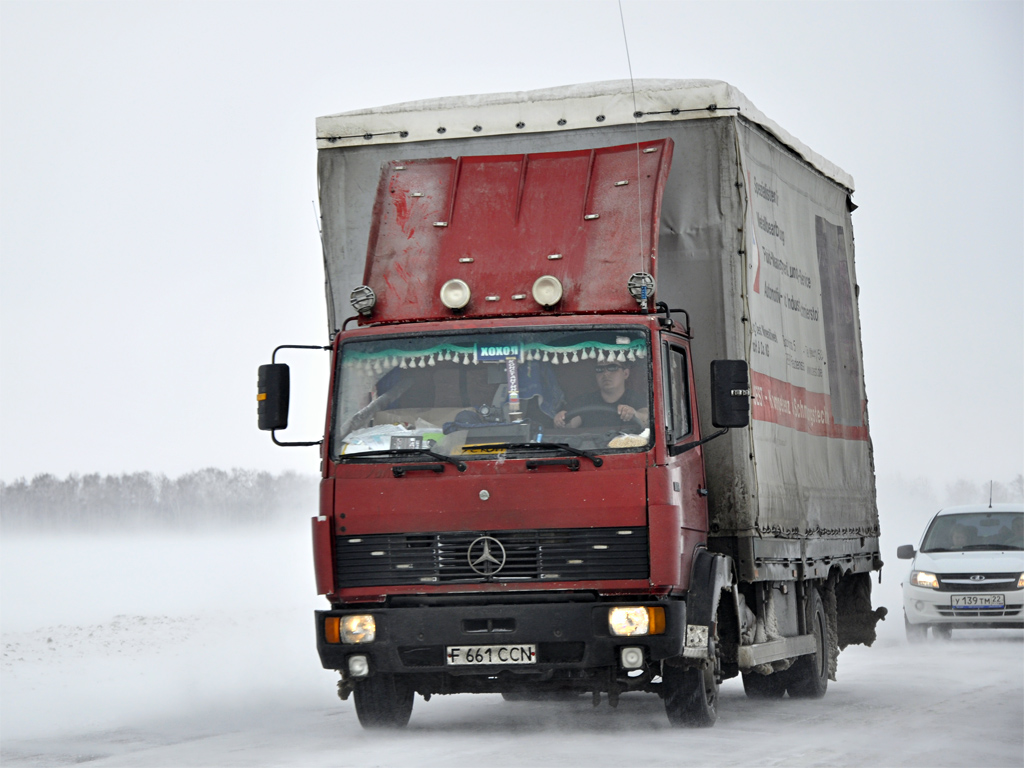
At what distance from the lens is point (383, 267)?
1114 cm

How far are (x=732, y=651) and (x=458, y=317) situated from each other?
3150mm

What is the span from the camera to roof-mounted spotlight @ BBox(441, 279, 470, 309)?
35.1ft

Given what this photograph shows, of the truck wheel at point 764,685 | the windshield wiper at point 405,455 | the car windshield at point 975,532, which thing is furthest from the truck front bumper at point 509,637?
the car windshield at point 975,532

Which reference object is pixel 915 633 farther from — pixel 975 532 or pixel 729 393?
pixel 729 393

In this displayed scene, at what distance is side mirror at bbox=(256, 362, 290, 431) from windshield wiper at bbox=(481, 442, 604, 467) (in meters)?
1.55

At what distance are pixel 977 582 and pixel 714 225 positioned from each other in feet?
34.4

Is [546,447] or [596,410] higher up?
[596,410]

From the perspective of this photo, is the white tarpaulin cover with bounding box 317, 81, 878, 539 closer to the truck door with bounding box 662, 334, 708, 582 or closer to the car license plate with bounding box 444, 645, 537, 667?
the truck door with bounding box 662, 334, 708, 582

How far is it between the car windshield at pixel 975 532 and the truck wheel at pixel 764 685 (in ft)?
25.0

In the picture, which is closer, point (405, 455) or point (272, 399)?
point (405, 455)

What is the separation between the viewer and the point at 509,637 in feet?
32.9

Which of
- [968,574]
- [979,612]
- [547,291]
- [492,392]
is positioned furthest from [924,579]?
[492,392]

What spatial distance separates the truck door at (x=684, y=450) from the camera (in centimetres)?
1020

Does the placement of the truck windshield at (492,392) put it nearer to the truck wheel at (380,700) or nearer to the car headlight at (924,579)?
the truck wheel at (380,700)
